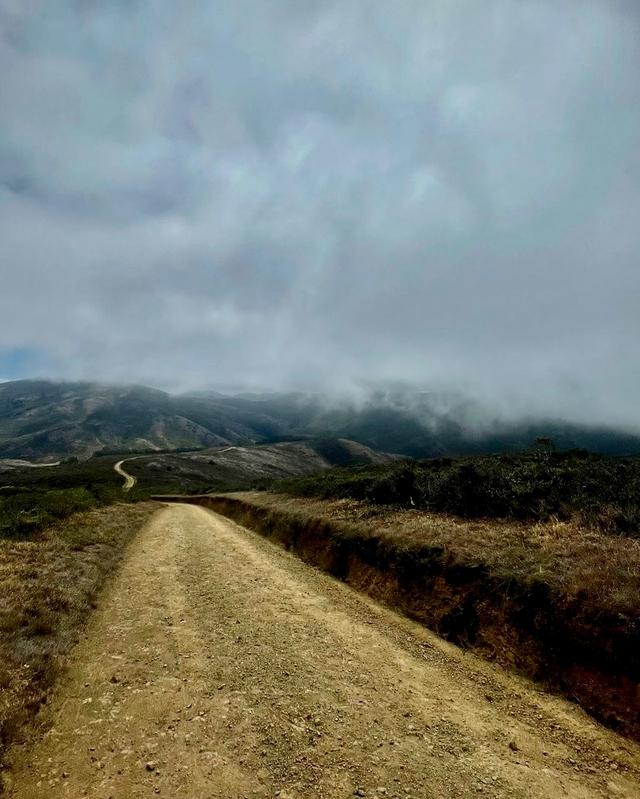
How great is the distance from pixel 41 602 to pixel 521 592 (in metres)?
13.6

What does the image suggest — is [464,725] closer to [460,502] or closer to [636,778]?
[636,778]

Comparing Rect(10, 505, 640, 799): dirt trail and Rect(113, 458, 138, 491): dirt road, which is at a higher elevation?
Rect(10, 505, 640, 799): dirt trail

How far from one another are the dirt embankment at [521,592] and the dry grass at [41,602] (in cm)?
945

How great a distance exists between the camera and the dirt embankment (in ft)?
26.3

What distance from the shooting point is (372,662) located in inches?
377

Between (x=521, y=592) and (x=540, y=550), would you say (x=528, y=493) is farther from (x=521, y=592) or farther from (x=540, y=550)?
(x=521, y=592)

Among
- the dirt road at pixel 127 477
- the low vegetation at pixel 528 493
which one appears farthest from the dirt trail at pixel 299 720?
the dirt road at pixel 127 477

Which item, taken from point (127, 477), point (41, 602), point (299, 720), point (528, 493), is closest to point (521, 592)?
point (299, 720)

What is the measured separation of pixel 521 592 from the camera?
10.2 metres

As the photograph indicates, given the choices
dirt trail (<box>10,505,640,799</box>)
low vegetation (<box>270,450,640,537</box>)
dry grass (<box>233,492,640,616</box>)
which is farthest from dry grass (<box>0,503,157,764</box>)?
low vegetation (<box>270,450,640,537</box>)

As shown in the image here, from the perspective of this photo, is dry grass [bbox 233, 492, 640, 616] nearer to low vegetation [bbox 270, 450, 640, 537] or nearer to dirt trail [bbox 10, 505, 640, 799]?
low vegetation [bbox 270, 450, 640, 537]

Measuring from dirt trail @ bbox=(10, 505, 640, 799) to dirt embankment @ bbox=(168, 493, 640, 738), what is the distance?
1.92 feet

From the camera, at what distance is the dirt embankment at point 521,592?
8016 millimetres

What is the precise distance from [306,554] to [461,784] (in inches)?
566
